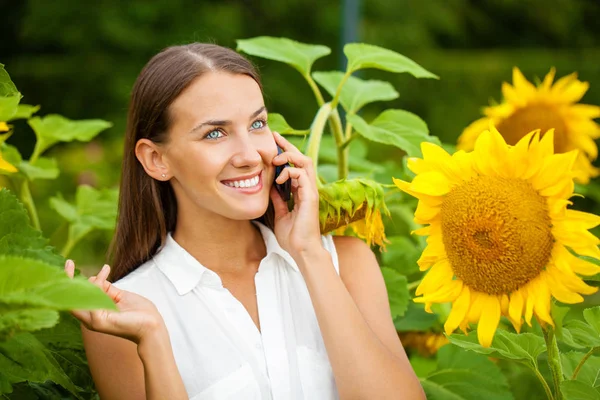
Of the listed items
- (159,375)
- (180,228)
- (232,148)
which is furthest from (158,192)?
(159,375)

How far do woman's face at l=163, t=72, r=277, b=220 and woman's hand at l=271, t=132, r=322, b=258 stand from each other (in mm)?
36

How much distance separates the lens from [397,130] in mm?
1867

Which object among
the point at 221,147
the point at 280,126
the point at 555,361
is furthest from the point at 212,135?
the point at 555,361

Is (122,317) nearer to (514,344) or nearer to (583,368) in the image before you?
(514,344)

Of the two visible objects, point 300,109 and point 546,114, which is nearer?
point 546,114

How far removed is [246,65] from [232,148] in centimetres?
19

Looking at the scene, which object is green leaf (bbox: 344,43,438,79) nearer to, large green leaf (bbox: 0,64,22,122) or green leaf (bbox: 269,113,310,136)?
green leaf (bbox: 269,113,310,136)

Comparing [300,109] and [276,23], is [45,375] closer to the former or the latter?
[300,109]

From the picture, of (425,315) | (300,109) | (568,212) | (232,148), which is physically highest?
(568,212)

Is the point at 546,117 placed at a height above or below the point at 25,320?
below

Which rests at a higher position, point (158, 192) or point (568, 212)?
point (568, 212)

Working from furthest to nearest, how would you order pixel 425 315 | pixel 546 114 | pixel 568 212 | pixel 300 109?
pixel 300 109, pixel 546 114, pixel 425 315, pixel 568 212

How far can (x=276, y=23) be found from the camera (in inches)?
373

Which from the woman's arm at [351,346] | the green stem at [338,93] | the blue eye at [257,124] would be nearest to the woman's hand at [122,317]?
the woman's arm at [351,346]
